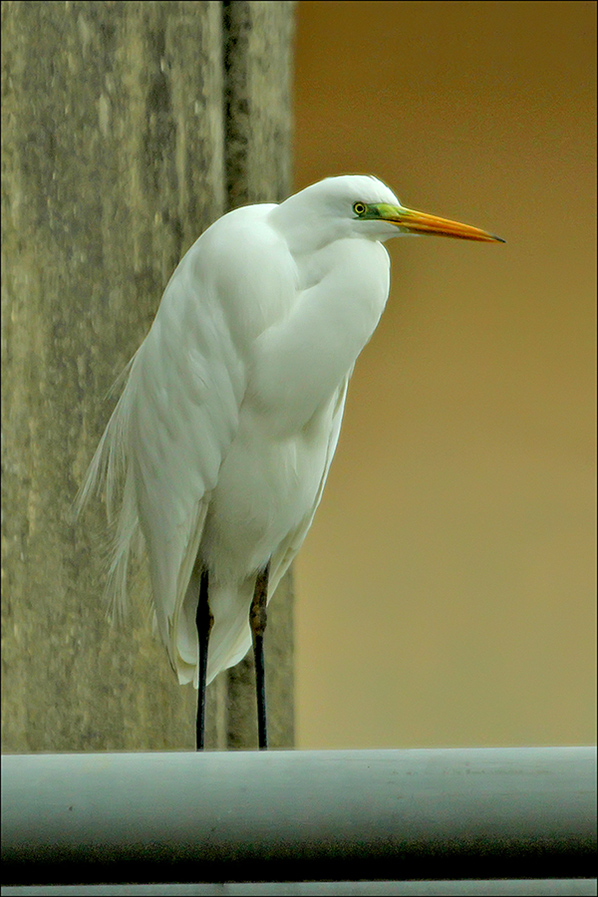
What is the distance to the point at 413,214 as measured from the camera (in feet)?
2.15

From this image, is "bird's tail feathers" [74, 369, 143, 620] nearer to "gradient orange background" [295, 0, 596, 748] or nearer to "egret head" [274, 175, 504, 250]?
"egret head" [274, 175, 504, 250]

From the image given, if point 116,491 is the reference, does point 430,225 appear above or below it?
above

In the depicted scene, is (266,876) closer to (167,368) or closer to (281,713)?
(167,368)

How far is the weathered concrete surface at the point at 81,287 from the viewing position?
2.85 feet

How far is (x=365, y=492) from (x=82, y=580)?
1.11 meters

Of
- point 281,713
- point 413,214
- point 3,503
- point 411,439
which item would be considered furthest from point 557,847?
point 411,439

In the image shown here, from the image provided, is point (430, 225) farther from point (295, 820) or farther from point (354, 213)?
point (295, 820)

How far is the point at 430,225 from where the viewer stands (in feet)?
2.13

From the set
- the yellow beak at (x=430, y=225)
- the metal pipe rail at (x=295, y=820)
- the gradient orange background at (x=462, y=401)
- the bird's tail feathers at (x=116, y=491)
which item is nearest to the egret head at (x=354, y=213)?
the yellow beak at (x=430, y=225)

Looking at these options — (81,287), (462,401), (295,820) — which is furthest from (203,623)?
(462,401)

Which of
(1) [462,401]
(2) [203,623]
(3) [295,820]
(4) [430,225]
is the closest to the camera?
(3) [295,820]

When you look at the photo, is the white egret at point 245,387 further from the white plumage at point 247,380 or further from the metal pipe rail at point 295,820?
the metal pipe rail at point 295,820

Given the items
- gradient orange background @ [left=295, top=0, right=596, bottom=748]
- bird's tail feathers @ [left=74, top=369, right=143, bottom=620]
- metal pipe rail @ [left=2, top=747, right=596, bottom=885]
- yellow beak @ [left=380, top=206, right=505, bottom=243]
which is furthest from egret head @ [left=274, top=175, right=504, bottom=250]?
gradient orange background @ [left=295, top=0, right=596, bottom=748]

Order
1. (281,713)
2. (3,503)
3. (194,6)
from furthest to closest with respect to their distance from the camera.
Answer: (281,713), (194,6), (3,503)
